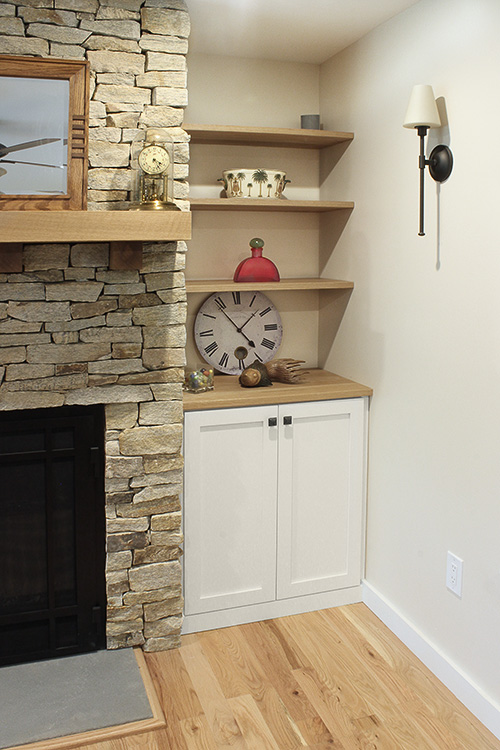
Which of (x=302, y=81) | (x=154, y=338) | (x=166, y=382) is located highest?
(x=302, y=81)

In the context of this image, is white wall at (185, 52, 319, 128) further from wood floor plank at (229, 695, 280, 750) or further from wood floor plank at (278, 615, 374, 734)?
wood floor plank at (229, 695, 280, 750)

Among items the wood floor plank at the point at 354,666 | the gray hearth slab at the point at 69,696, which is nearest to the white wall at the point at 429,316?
the wood floor plank at the point at 354,666

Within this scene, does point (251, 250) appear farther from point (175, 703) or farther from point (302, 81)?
point (175, 703)

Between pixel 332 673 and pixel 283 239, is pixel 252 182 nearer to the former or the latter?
pixel 283 239

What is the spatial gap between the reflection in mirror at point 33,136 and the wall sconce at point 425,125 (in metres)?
1.11

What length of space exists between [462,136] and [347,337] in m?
1.06

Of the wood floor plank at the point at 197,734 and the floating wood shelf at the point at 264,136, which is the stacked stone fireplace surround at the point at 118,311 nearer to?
the floating wood shelf at the point at 264,136

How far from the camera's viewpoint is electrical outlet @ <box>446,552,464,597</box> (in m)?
2.34

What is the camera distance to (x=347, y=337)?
3.06 meters

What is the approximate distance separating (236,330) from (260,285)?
0.34 meters

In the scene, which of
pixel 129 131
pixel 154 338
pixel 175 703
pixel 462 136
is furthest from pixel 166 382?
pixel 462 136

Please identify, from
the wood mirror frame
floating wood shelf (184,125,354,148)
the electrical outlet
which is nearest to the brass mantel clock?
the wood mirror frame

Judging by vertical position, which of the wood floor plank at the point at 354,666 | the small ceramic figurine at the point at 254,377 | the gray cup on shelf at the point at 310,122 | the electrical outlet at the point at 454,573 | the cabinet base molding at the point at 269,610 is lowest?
the wood floor plank at the point at 354,666

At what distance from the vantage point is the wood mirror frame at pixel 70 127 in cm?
218
